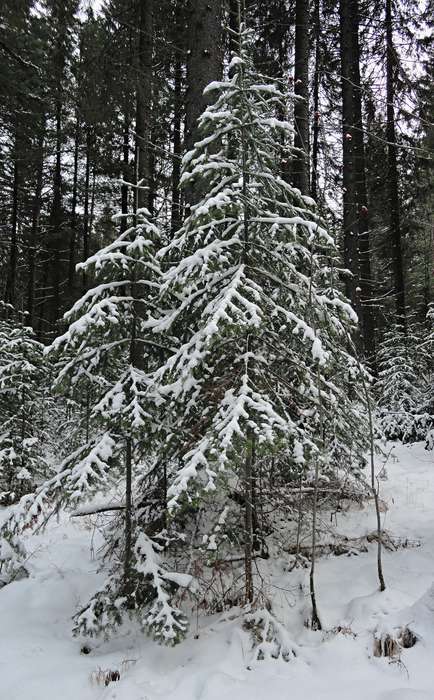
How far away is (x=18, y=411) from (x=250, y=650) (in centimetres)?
746

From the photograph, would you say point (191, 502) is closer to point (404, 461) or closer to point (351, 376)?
point (351, 376)

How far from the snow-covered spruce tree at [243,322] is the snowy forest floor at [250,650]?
584 millimetres

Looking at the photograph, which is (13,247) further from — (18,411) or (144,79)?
(144,79)

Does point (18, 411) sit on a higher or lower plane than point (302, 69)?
lower

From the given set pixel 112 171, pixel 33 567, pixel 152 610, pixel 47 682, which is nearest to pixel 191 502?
pixel 152 610

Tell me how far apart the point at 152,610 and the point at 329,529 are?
8.11 ft

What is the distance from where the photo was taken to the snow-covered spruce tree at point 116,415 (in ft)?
13.6

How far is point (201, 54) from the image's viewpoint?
6426mm

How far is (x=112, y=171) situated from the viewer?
13.8 meters

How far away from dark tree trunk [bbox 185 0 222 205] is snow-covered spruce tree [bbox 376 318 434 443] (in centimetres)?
701

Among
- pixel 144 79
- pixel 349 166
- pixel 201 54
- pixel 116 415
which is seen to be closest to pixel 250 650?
pixel 116 415

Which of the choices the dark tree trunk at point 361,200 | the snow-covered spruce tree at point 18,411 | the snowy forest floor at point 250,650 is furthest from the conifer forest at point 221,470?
the dark tree trunk at point 361,200

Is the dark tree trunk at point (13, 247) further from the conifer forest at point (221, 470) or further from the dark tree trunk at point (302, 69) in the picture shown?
the dark tree trunk at point (302, 69)

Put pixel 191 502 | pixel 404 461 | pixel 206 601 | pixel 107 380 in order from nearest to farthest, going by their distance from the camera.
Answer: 1. pixel 191 502
2. pixel 206 601
3. pixel 107 380
4. pixel 404 461
